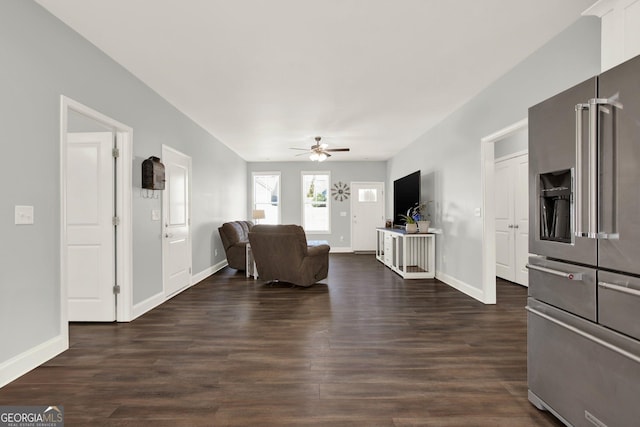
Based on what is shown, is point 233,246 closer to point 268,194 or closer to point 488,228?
point 268,194

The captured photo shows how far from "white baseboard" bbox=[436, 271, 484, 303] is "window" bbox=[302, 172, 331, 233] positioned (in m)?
4.38

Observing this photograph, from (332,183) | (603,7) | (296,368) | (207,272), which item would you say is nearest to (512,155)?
(603,7)

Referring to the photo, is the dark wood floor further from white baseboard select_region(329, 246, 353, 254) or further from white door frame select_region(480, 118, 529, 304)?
white baseboard select_region(329, 246, 353, 254)

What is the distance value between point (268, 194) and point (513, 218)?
6.19 metres

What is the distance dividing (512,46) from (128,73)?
3756 mm

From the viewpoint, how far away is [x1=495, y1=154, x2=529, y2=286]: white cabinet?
4.97m

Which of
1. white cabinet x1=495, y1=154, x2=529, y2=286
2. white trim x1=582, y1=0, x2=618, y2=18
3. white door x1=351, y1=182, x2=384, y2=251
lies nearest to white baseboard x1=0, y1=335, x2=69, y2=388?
white trim x1=582, y1=0, x2=618, y2=18

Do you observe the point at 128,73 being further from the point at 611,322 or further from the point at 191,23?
the point at 611,322

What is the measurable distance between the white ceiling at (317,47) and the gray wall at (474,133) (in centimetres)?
14

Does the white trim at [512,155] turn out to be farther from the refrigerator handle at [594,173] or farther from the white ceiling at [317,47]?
the refrigerator handle at [594,173]

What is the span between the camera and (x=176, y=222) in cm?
459

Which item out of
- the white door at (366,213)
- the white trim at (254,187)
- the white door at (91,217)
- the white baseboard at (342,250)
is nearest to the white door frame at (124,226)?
the white door at (91,217)

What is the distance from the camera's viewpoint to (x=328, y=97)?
13.7ft

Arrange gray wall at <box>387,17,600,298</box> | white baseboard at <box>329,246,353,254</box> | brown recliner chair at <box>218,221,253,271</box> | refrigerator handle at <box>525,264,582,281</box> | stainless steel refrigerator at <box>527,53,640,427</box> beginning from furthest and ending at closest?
white baseboard at <box>329,246,353,254</box>, brown recliner chair at <box>218,221,253,271</box>, gray wall at <box>387,17,600,298</box>, refrigerator handle at <box>525,264,582,281</box>, stainless steel refrigerator at <box>527,53,640,427</box>
